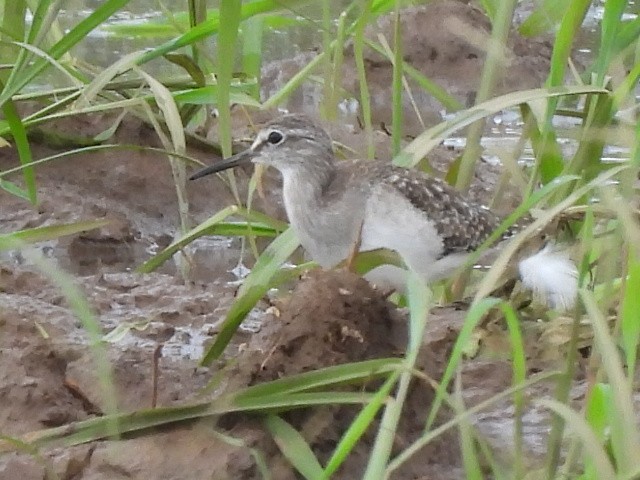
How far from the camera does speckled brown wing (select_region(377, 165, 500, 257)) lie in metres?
4.29

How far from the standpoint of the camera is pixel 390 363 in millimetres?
2619

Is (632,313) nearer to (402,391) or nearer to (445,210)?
(402,391)

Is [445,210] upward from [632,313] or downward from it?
downward

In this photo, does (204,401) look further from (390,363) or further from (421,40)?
(421,40)

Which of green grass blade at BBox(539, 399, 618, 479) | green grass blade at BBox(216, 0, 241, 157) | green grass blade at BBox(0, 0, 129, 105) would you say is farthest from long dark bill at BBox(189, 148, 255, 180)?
green grass blade at BBox(539, 399, 618, 479)

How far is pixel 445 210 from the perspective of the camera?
4316 millimetres

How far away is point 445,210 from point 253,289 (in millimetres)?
1413

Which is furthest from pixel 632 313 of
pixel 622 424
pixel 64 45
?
pixel 64 45

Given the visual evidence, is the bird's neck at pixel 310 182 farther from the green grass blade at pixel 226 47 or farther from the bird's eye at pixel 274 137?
the green grass blade at pixel 226 47

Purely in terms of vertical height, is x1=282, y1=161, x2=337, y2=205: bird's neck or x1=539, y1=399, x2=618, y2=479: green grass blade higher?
x1=539, y1=399, x2=618, y2=479: green grass blade

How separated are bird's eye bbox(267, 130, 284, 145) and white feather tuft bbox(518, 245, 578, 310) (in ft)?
4.46

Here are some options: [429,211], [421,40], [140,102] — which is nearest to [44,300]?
[140,102]

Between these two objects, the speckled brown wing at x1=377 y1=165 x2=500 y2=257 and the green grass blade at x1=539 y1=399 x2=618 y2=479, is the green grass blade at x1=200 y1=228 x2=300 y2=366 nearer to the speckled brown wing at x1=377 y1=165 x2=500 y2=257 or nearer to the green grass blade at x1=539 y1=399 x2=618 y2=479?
the speckled brown wing at x1=377 y1=165 x2=500 y2=257

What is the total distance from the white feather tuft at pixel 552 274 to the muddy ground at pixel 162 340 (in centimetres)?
15
